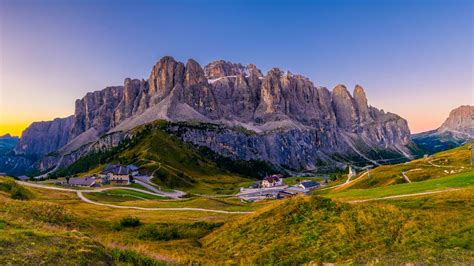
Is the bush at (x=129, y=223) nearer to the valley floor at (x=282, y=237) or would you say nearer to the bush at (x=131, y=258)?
the valley floor at (x=282, y=237)

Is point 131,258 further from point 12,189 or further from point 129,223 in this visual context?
point 12,189

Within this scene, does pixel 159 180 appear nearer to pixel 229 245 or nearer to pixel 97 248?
pixel 229 245

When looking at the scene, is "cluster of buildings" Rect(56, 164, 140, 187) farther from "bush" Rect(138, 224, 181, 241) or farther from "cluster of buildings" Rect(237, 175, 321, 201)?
"bush" Rect(138, 224, 181, 241)

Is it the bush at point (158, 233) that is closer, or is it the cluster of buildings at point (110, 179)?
the bush at point (158, 233)

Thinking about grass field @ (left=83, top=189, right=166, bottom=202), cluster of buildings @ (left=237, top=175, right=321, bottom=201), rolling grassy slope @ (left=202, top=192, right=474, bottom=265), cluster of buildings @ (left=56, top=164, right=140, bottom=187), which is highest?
cluster of buildings @ (left=56, top=164, right=140, bottom=187)

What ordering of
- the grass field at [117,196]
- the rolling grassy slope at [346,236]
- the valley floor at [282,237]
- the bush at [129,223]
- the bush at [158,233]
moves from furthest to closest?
the grass field at [117,196], the bush at [129,223], the bush at [158,233], the rolling grassy slope at [346,236], the valley floor at [282,237]

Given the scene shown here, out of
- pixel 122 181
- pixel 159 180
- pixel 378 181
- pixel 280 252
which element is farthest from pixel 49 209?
pixel 159 180

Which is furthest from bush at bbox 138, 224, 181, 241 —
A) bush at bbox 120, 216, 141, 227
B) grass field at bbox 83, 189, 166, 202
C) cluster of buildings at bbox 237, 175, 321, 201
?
cluster of buildings at bbox 237, 175, 321, 201

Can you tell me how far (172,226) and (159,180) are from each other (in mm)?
119750

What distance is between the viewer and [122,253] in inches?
615

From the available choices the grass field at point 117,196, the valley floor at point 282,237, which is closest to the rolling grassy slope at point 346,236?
the valley floor at point 282,237

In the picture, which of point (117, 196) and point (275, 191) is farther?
point (275, 191)

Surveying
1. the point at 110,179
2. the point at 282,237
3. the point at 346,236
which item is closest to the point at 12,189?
the point at 282,237

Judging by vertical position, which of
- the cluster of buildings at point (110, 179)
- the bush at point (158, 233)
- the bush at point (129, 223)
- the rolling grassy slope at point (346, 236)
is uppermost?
the cluster of buildings at point (110, 179)
